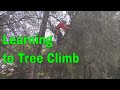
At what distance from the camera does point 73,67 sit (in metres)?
8.80

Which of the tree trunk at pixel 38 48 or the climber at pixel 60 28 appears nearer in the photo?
the climber at pixel 60 28

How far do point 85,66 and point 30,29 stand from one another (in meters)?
2.74

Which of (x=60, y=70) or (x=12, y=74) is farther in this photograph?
(x=12, y=74)

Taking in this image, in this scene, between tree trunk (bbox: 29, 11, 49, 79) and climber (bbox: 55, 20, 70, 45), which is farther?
tree trunk (bbox: 29, 11, 49, 79)

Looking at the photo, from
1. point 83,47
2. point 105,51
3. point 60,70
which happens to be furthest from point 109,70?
point 60,70

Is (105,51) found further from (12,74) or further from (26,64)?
(12,74)

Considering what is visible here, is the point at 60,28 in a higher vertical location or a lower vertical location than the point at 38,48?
higher
